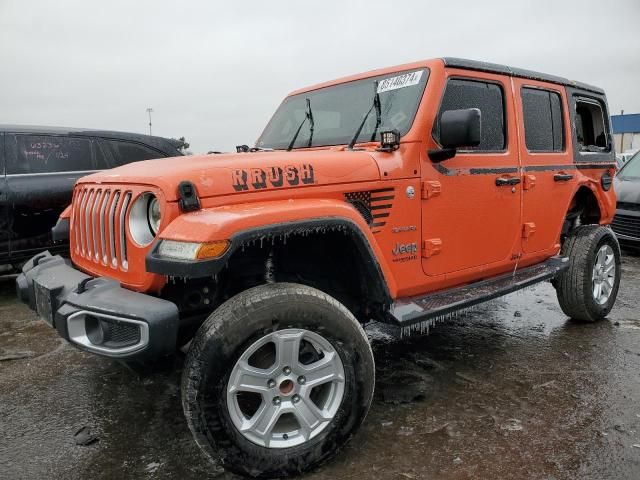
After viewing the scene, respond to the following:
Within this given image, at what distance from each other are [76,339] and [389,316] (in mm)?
1545

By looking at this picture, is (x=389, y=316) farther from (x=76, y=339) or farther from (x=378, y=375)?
(x=76, y=339)

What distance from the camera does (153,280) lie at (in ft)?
7.44

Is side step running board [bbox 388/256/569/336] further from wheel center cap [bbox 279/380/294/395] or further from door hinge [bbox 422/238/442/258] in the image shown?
wheel center cap [bbox 279/380/294/395]

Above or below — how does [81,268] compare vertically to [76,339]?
above

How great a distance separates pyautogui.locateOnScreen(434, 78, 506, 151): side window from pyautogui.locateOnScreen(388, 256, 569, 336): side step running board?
0.92 metres

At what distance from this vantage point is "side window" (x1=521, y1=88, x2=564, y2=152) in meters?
3.73

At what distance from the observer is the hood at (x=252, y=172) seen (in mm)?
2246

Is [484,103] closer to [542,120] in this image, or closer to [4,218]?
[542,120]

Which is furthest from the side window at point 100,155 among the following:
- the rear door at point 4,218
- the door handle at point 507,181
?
the door handle at point 507,181

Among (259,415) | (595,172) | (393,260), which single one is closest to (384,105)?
(393,260)

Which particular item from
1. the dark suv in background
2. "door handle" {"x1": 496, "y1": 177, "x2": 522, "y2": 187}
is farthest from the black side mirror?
the dark suv in background

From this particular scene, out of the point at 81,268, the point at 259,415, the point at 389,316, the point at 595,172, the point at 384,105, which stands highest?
the point at 384,105

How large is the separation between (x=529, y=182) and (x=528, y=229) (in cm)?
34

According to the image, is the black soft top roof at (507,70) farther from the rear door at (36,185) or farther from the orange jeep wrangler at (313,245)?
the rear door at (36,185)
